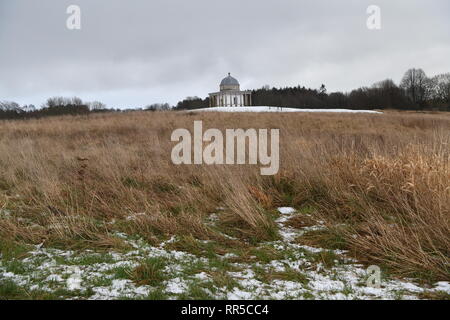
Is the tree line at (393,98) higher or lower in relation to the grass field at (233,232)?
higher

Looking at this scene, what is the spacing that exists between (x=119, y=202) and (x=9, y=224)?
139cm

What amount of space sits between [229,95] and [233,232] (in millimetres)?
61767

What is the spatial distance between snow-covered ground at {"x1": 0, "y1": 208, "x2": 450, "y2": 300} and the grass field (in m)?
0.01

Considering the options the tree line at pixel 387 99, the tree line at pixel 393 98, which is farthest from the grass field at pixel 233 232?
the tree line at pixel 393 98

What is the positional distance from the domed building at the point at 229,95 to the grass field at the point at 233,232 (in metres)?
58.9

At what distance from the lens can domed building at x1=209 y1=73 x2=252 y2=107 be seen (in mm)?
63812

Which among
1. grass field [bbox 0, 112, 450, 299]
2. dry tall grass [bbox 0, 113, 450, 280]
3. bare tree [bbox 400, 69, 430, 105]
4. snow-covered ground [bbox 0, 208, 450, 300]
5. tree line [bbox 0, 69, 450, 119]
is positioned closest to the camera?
snow-covered ground [bbox 0, 208, 450, 300]

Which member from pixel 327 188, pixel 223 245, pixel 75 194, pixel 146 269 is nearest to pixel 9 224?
pixel 75 194

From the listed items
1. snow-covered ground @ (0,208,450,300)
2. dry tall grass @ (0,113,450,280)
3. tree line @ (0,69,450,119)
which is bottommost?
snow-covered ground @ (0,208,450,300)

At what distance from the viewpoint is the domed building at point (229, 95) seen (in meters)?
63.8

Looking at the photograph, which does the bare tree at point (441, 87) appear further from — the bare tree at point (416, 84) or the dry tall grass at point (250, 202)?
the dry tall grass at point (250, 202)

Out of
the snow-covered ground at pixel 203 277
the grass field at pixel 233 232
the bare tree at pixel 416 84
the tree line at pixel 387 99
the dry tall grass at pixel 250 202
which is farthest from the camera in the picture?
the bare tree at pixel 416 84

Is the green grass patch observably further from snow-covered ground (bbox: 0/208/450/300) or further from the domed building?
the domed building

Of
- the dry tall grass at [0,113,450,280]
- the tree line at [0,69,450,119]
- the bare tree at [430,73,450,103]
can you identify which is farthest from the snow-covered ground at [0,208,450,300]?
the bare tree at [430,73,450,103]
